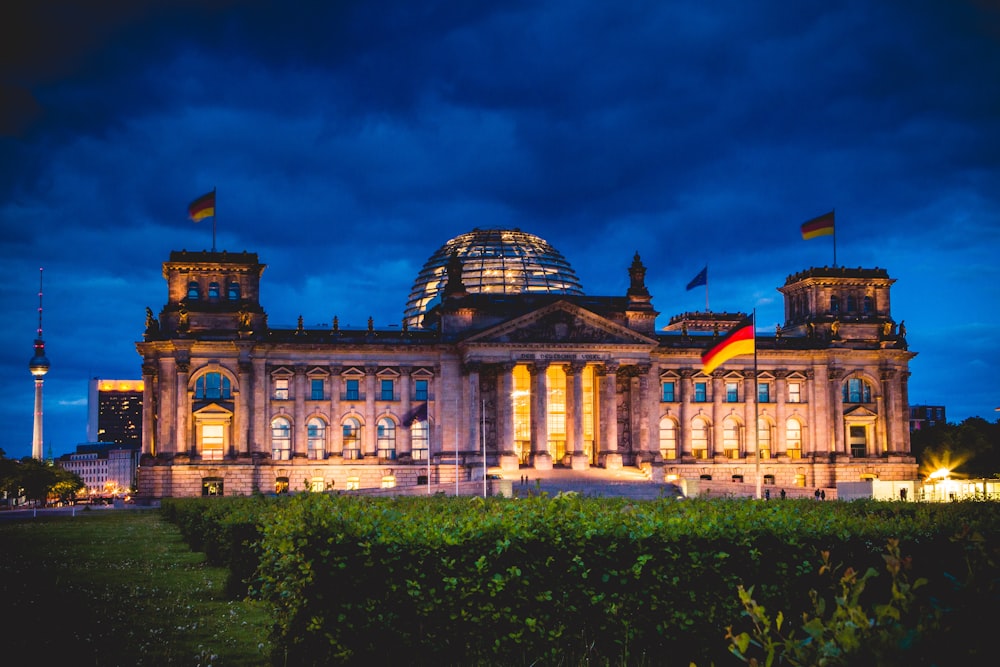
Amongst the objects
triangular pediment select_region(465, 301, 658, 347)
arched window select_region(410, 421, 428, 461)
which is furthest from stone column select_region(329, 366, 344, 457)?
triangular pediment select_region(465, 301, 658, 347)

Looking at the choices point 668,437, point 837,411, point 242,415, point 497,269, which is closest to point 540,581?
point 242,415

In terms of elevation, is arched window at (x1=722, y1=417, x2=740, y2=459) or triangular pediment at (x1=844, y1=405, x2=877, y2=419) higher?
triangular pediment at (x1=844, y1=405, x2=877, y2=419)

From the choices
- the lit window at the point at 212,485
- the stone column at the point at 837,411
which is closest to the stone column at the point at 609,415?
the stone column at the point at 837,411

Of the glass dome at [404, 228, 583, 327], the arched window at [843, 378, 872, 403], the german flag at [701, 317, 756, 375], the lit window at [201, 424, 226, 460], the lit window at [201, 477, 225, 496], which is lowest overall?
the lit window at [201, 477, 225, 496]

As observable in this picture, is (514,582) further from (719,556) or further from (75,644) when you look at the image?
(75,644)

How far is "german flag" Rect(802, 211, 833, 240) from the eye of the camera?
321 feet

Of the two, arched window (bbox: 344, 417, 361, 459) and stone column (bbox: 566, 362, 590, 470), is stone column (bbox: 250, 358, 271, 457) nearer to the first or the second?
arched window (bbox: 344, 417, 361, 459)

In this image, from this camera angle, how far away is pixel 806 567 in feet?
66.8

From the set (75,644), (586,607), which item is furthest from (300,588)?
→ (75,644)

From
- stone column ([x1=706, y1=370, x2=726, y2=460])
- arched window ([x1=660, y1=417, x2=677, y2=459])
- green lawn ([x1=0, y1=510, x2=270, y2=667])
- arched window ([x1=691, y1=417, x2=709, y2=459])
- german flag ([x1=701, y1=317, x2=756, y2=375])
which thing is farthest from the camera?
arched window ([x1=691, y1=417, x2=709, y2=459])

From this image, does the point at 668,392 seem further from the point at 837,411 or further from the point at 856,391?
the point at 856,391

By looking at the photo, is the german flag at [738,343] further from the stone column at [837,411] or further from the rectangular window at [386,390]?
the stone column at [837,411]

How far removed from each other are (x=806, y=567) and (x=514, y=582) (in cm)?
559

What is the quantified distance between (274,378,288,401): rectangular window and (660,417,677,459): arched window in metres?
37.4
